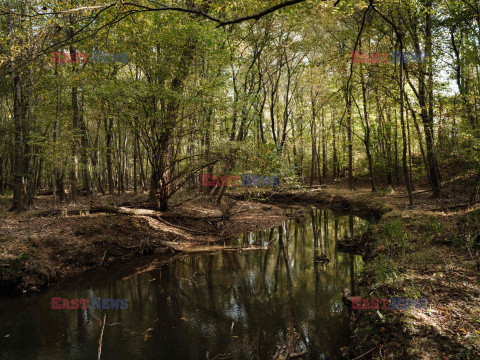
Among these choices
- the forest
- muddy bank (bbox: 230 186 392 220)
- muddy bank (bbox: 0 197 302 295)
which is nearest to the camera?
the forest

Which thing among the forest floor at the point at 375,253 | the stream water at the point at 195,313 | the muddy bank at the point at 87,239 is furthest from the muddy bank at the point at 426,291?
the muddy bank at the point at 87,239

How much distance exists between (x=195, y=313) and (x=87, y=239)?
513 cm

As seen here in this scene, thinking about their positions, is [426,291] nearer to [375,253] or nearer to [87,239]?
[375,253]

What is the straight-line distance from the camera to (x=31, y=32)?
3.70 metres

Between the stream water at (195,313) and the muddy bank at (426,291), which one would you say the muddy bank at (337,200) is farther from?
the muddy bank at (426,291)

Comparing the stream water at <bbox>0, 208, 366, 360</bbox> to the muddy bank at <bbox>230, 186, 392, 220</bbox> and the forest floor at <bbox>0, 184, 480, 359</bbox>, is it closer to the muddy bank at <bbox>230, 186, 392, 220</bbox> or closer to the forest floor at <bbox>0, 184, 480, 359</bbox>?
the forest floor at <bbox>0, 184, 480, 359</bbox>

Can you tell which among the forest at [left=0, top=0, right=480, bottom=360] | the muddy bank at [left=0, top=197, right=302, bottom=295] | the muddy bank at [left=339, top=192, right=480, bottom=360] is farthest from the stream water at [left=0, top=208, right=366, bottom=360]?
the muddy bank at [left=339, top=192, right=480, bottom=360]

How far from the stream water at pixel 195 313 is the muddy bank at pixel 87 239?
1.92ft

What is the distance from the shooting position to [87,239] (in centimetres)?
866

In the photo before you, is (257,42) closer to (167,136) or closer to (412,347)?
(167,136)

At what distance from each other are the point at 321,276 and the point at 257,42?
674 inches

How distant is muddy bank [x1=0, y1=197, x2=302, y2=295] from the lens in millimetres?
6801

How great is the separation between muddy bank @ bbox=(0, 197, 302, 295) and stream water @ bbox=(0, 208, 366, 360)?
0.59 metres

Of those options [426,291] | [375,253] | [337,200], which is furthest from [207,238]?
[337,200]
